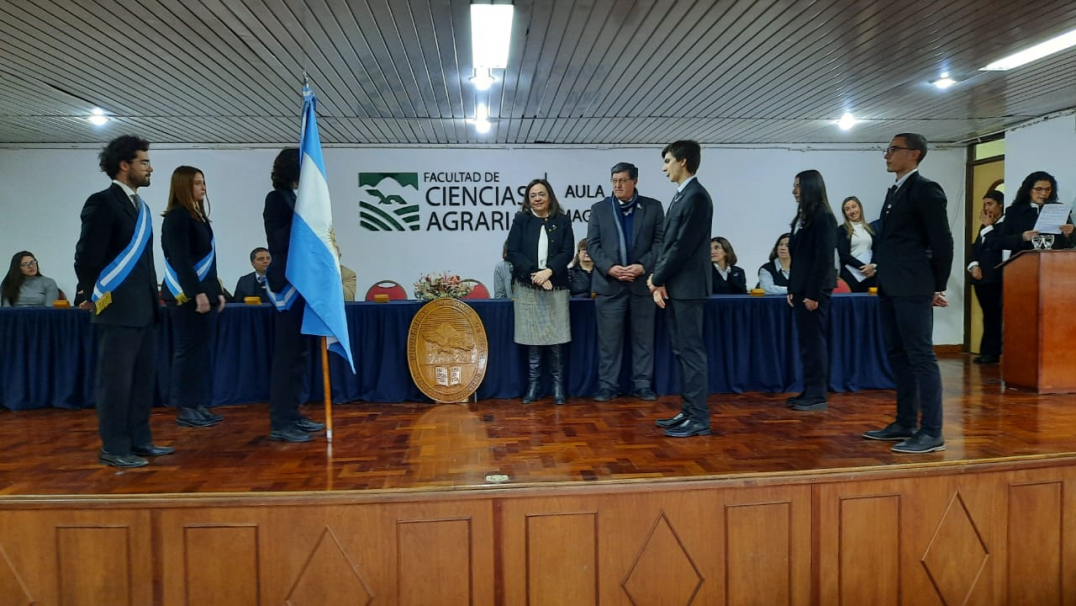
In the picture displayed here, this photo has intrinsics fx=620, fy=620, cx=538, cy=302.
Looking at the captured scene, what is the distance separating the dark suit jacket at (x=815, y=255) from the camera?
3902 mm

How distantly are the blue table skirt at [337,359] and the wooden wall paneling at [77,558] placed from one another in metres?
2.03

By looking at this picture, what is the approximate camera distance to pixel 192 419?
12.4 feet

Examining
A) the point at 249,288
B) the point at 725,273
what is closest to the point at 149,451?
the point at 249,288

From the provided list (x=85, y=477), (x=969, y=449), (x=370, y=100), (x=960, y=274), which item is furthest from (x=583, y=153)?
(x=85, y=477)

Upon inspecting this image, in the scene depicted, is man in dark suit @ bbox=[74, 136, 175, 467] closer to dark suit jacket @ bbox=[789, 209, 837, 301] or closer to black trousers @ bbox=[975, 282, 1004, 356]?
dark suit jacket @ bbox=[789, 209, 837, 301]

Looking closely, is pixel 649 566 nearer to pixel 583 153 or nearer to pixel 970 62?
pixel 970 62

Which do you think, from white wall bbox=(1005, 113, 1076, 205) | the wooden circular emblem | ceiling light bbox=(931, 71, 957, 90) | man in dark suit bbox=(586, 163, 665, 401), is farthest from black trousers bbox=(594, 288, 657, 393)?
white wall bbox=(1005, 113, 1076, 205)

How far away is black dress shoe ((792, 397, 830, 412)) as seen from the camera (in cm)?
401

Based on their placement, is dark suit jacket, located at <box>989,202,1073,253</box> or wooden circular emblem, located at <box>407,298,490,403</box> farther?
dark suit jacket, located at <box>989,202,1073,253</box>

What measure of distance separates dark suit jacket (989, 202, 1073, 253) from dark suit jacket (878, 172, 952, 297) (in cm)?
328

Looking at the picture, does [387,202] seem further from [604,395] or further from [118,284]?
[118,284]

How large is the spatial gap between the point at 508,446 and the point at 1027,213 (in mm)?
5273

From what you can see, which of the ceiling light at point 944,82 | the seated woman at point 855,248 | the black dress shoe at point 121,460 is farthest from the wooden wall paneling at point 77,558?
the ceiling light at point 944,82

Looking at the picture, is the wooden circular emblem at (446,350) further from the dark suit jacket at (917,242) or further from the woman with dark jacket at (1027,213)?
the woman with dark jacket at (1027,213)
